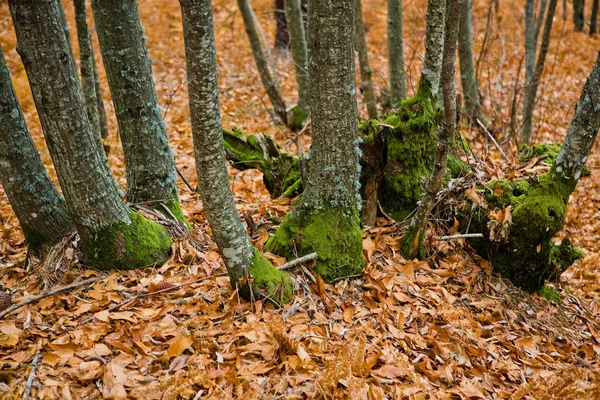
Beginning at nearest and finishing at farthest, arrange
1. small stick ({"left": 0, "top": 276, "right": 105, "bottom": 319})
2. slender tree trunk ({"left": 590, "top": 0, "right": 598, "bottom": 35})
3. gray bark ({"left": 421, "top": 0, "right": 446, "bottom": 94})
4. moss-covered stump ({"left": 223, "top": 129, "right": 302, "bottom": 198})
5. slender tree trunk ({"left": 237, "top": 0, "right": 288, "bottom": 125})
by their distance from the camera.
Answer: small stick ({"left": 0, "top": 276, "right": 105, "bottom": 319}), gray bark ({"left": 421, "top": 0, "right": 446, "bottom": 94}), moss-covered stump ({"left": 223, "top": 129, "right": 302, "bottom": 198}), slender tree trunk ({"left": 237, "top": 0, "right": 288, "bottom": 125}), slender tree trunk ({"left": 590, "top": 0, "right": 598, "bottom": 35})

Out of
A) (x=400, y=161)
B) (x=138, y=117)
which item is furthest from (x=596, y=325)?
(x=138, y=117)

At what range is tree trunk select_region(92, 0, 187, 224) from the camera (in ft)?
11.9

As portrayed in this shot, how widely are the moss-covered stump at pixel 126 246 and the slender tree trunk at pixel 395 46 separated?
519 centimetres

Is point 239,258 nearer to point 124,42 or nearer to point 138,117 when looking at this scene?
point 138,117

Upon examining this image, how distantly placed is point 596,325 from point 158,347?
3.95m

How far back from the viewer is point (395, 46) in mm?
7922

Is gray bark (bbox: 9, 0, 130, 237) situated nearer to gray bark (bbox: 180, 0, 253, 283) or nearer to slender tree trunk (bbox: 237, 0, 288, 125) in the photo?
gray bark (bbox: 180, 0, 253, 283)

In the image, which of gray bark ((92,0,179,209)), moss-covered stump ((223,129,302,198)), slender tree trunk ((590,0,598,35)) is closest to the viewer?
gray bark ((92,0,179,209))

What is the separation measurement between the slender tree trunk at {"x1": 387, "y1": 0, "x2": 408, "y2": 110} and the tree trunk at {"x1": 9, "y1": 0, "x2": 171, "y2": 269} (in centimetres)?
531

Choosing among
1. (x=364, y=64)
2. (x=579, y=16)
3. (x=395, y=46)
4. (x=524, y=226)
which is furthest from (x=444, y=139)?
(x=579, y=16)

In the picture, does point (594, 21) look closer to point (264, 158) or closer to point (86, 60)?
point (264, 158)

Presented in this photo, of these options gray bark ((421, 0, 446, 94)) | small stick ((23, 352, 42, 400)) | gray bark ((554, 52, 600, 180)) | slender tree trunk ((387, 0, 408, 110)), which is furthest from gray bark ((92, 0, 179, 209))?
slender tree trunk ((387, 0, 408, 110))

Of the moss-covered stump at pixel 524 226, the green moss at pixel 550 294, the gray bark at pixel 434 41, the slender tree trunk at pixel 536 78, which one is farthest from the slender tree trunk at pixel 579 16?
the gray bark at pixel 434 41

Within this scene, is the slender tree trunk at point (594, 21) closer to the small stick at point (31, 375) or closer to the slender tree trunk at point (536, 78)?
the slender tree trunk at point (536, 78)
